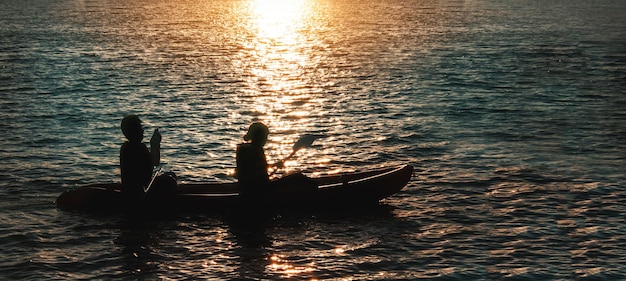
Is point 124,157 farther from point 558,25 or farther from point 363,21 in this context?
point 363,21

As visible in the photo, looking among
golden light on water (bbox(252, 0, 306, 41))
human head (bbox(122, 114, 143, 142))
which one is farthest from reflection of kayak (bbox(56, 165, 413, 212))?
golden light on water (bbox(252, 0, 306, 41))

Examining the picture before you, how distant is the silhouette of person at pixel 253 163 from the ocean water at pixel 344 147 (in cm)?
76

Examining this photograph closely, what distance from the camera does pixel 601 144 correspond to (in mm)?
25047

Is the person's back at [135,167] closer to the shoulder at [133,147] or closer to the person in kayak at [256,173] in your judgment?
the shoulder at [133,147]

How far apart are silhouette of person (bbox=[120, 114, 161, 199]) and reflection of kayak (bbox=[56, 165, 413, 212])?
29cm

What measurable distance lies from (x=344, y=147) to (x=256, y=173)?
7.89 metres

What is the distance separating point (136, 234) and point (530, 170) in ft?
32.2

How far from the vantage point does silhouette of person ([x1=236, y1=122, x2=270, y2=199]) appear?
1708 centimetres

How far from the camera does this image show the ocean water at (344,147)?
15.6 meters

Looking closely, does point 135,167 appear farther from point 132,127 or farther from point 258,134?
point 258,134

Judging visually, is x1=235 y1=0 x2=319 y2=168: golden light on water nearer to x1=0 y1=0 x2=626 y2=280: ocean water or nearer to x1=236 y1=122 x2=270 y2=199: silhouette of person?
x1=0 y1=0 x2=626 y2=280: ocean water

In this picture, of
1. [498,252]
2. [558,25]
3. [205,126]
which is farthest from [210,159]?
[558,25]

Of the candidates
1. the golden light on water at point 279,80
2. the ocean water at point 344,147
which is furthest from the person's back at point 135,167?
the golden light on water at point 279,80

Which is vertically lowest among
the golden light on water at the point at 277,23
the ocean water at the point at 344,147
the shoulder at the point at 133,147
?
the ocean water at the point at 344,147
